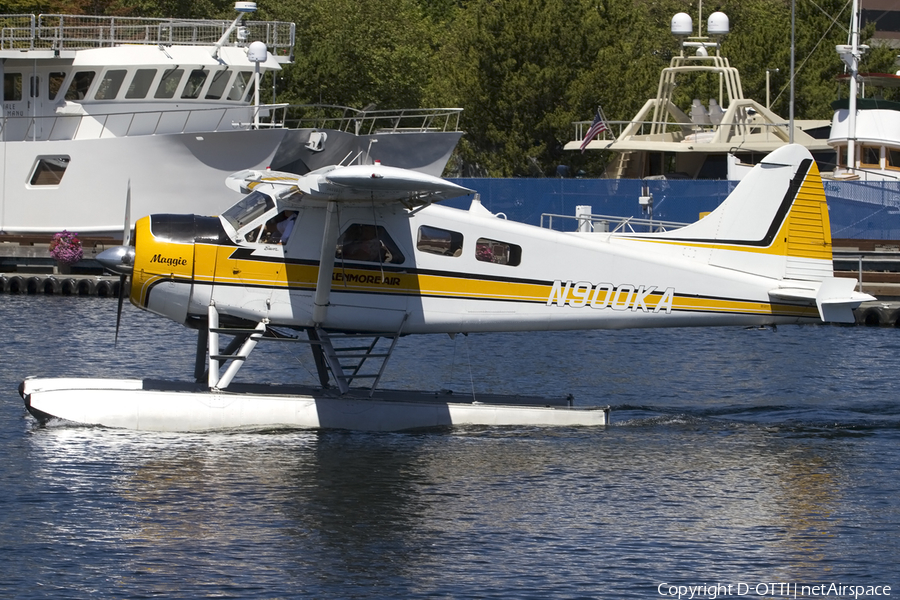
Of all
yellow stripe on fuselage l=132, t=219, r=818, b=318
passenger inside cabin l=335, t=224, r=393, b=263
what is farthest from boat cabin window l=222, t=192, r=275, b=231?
passenger inside cabin l=335, t=224, r=393, b=263

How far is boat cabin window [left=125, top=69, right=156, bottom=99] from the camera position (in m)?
30.7

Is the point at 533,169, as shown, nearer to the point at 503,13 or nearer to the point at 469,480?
the point at 503,13

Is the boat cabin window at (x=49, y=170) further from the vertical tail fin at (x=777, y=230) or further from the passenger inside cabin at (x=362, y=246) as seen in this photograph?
the vertical tail fin at (x=777, y=230)

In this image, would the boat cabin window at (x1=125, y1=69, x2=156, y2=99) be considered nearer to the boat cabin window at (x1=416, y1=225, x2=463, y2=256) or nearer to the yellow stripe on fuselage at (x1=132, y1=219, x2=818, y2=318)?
the yellow stripe on fuselage at (x1=132, y1=219, x2=818, y2=318)

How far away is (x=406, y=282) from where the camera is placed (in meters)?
13.3

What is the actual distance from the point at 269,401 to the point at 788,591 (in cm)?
634

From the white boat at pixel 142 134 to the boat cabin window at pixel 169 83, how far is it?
3 cm

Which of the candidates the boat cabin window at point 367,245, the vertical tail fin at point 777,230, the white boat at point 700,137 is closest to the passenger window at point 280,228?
the boat cabin window at point 367,245

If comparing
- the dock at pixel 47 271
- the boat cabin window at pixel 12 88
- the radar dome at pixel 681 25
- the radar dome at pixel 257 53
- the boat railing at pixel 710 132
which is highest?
the radar dome at pixel 681 25

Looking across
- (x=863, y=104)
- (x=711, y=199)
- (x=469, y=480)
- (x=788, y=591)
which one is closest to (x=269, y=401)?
(x=469, y=480)

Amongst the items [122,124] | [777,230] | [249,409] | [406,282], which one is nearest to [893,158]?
[122,124]

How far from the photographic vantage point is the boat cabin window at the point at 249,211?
13062 millimetres

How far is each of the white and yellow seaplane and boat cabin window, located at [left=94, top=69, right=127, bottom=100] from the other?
721 inches

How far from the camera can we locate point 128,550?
951 cm
